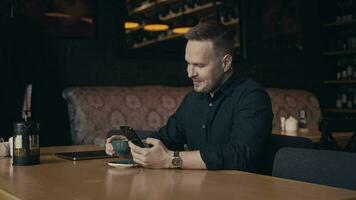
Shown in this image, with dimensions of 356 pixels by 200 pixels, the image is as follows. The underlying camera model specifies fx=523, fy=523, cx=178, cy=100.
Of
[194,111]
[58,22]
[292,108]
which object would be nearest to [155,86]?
[58,22]

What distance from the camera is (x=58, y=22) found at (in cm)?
462

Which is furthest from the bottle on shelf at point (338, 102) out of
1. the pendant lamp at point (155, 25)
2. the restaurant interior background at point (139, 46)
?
the pendant lamp at point (155, 25)

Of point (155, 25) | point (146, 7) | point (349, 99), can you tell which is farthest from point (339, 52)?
point (146, 7)

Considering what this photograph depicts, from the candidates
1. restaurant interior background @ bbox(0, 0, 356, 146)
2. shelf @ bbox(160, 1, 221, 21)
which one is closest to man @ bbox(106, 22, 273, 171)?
restaurant interior background @ bbox(0, 0, 356, 146)

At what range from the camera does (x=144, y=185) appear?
1.49 m

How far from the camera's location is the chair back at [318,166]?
150cm

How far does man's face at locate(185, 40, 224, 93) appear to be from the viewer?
226cm

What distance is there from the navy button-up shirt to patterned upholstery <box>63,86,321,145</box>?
163cm

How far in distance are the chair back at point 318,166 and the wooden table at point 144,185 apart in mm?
113

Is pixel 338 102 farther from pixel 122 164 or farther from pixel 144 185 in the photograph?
pixel 144 185

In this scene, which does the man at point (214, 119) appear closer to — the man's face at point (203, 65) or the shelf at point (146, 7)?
the man's face at point (203, 65)

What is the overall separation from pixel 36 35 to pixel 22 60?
13.5 inches

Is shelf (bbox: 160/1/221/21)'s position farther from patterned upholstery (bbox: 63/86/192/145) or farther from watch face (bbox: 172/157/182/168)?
watch face (bbox: 172/157/182/168)

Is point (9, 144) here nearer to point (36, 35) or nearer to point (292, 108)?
point (36, 35)
